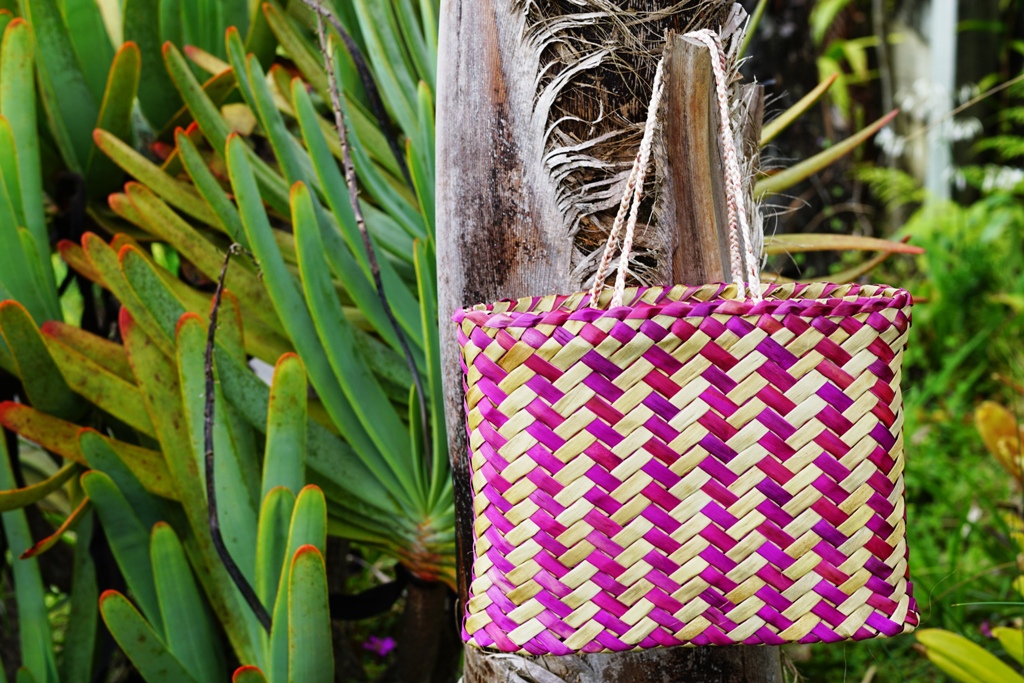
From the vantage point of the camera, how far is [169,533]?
2.89ft

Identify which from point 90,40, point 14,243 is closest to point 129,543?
point 14,243

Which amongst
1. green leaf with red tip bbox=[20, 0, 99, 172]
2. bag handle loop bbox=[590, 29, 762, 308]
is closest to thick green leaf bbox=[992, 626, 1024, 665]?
bag handle loop bbox=[590, 29, 762, 308]

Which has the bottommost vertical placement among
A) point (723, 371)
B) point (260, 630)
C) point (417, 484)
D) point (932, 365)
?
point (932, 365)

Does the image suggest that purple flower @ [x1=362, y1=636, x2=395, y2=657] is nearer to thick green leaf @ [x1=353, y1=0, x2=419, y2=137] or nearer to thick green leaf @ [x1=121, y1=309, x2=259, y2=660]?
thick green leaf @ [x1=121, y1=309, x2=259, y2=660]

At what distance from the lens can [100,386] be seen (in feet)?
3.28

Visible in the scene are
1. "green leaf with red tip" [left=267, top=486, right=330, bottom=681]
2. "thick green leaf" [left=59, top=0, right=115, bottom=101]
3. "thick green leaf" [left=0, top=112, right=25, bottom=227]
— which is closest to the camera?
→ "green leaf with red tip" [left=267, top=486, right=330, bottom=681]

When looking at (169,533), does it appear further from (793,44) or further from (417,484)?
(793,44)

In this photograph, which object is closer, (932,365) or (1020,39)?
(932,365)

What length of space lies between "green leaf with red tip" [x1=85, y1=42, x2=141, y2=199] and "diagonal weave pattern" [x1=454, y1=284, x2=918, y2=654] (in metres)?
0.89

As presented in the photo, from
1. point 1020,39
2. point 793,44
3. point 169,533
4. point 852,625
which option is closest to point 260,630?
point 169,533

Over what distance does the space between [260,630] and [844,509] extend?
680mm

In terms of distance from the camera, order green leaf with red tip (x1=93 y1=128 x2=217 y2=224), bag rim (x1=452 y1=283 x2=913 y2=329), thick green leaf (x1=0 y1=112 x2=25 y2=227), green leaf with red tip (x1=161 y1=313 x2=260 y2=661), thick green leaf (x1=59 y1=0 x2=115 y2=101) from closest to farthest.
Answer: bag rim (x1=452 y1=283 x2=913 y2=329) < green leaf with red tip (x1=161 y1=313 x2=260 y2=661) < thick green leaf (x1=0 y1=112 x2=25 y2=227) < green leaf with red tip (x1=93 y1=128 x2=217 y2=224) < thick green leaf (x1=59 y1=0 x2=115 y2=101)

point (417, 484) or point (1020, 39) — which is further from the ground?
point (1020, 39)

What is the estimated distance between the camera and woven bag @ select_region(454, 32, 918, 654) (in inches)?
20.5
